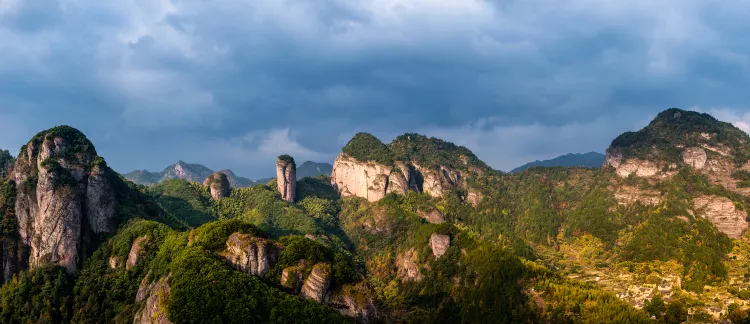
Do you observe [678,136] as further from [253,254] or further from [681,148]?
[253,254]

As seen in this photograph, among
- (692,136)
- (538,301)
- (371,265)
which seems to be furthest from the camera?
(692,136)

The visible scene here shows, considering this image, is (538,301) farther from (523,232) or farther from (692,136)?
(692,136)

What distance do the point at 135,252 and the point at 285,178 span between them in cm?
11651

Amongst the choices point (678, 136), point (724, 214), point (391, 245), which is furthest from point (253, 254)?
point (678, 136)

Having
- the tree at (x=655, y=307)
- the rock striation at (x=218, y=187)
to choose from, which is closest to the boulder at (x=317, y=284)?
the tree at (x=655, y=307)

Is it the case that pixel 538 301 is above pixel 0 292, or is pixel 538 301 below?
below

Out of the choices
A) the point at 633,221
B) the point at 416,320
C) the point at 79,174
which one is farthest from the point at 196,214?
the point at 633,221

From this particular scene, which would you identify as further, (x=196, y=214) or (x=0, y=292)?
(x=196, y=214)

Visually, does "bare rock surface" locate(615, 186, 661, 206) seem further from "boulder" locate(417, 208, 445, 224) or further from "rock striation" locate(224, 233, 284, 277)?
"rock striation" locate(224, 233, 284, 277)

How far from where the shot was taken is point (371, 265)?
453ft

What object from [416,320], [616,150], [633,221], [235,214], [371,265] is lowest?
[416,320]

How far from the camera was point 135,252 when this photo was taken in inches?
2889

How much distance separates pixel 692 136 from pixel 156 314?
208079mm

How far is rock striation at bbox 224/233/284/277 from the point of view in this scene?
173 ft
